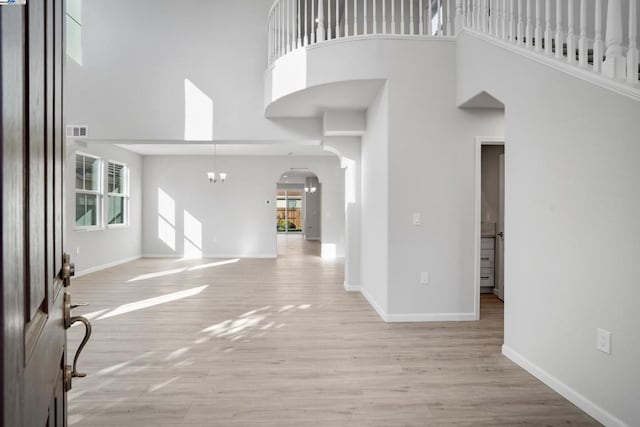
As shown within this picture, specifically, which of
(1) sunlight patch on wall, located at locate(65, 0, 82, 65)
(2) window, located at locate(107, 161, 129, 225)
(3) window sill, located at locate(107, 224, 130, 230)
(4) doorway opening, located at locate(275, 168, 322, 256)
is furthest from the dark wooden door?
(4) doorway opening, located at locate(275, 168, 322, 256)

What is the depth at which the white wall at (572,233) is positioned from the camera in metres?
2.26

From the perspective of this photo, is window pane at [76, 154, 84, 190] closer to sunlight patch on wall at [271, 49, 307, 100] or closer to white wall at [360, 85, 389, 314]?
sunlight patch on wall at [271, 49, 307, 100]

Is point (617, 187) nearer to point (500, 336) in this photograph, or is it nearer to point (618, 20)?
point (618, 20)

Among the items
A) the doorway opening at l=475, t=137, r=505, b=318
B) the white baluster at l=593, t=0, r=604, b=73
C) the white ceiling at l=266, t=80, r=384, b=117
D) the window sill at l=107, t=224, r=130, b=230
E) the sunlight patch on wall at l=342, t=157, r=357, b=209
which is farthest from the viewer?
the window sill at l=107, t=224, r=130, b=230

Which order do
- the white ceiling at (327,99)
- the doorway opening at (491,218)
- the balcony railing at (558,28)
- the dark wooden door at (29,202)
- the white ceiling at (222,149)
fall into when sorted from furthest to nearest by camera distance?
the white ceiling at (222,149)
the doorway opening at (491,218)
the white ceiling at (327,99)
the balcony railing at (558,28)
the dark wooden door at (29,202)

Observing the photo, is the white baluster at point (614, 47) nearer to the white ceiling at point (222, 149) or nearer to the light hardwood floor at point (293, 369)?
the light hardwood floor at point (293, 369)

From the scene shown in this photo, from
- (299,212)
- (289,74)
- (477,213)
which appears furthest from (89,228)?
(299,212)

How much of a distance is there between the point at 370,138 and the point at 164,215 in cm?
722

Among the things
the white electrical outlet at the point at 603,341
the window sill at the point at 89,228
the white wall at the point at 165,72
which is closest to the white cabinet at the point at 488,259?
the white wall at the point at 165,72

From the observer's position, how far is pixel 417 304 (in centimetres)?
462

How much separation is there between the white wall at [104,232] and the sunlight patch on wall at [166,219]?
20.0 inches

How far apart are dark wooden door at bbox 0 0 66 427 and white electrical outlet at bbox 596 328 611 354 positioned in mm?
2678

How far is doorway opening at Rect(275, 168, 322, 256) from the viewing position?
1458 cm

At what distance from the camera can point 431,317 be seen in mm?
4605
